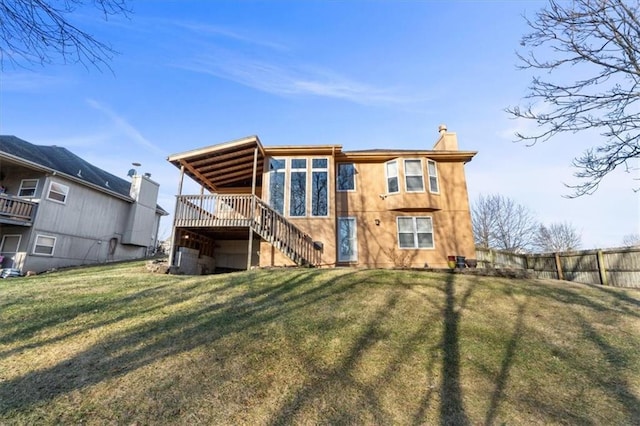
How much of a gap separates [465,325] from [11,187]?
20964mm

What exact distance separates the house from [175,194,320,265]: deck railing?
46 mm

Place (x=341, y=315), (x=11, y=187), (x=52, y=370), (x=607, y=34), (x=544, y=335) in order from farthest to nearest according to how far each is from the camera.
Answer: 1. (x=11, y=187)
2. (x=607, y=34)
3. (x=341, y=315)
4. (x=544, y=335)
5. (x=52, y=370)

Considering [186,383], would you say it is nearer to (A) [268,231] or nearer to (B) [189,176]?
(A) [268,231]

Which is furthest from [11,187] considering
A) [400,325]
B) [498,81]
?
[498,81]

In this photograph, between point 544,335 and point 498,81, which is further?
point 498,81

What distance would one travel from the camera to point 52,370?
140 inches

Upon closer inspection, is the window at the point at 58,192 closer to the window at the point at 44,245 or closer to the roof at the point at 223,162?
the window at the point at 44,245

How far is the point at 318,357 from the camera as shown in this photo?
4.02 metres

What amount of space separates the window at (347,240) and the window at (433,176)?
374 centimetres

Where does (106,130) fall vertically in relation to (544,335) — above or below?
above

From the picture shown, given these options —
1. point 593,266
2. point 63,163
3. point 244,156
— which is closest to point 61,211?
point 63,163

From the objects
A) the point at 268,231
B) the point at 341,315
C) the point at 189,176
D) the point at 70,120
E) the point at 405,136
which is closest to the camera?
the point at 341,315

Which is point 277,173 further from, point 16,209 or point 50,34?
point 16,209

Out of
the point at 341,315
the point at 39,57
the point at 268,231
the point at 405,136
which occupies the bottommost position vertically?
the point at 341,315
